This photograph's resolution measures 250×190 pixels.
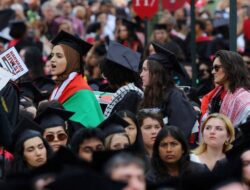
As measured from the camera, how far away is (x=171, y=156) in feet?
42.4

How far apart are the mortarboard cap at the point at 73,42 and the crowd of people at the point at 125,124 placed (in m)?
0.01

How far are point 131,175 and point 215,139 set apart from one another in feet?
12.4

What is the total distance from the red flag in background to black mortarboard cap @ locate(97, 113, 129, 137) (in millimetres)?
7168

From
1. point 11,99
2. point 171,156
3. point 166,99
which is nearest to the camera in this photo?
point 171,156

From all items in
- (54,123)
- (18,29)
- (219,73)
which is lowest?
(18,29)

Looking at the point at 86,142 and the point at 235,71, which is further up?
the point at 235,71

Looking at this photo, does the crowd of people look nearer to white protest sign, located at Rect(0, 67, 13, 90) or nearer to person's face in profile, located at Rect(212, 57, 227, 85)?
person's face in profile, located at Rect(212, 57, 227, 85)

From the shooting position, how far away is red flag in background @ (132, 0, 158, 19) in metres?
20.3

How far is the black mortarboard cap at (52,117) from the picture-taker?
45.5 feet

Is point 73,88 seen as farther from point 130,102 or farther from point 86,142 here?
point 86,142

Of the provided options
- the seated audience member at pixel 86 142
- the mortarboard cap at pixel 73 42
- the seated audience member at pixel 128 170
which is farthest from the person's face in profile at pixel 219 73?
the seated audience member at pixel 128 170

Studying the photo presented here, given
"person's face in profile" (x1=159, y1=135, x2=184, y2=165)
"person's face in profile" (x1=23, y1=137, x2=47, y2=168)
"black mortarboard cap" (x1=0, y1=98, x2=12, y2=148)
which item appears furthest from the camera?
"black mortarboard cap" (x1=0, y1=98, x2=12, y2=148)

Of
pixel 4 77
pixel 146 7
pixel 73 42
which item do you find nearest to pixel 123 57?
pixel 73 42

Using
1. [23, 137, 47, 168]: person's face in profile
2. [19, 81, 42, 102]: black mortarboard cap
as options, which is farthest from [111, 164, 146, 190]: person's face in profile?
[19, 81, 42, 102]: black mortarboard cap
